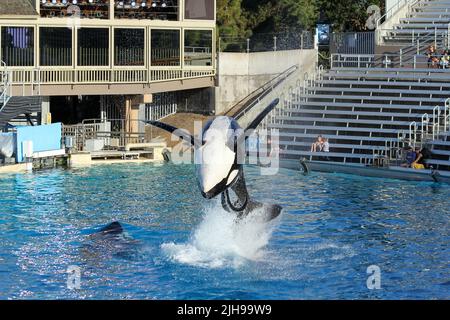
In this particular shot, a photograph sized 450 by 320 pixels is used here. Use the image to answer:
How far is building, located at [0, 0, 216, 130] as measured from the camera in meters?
36.6

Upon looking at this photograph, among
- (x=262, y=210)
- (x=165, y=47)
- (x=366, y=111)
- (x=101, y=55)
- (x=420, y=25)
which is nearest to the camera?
(x=262, y=210)

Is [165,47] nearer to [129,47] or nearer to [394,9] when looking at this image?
[129,47]

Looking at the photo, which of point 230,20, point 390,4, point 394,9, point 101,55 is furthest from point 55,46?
point 394,9

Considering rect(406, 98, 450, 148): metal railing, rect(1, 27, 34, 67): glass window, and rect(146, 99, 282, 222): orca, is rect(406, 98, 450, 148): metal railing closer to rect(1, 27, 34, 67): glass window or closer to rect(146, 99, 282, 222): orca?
rect(1, 27, 34, 67): glass window

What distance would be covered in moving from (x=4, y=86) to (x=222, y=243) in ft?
58.6

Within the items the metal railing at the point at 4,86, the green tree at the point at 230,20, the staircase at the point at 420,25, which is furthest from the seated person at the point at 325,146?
the green tree at the point at 230,20

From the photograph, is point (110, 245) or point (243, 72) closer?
point (110, 245)

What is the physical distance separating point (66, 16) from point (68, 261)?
67.6ft

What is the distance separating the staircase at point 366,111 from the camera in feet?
108

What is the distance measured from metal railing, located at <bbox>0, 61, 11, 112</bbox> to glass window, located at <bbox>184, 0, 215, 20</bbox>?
26.0ft

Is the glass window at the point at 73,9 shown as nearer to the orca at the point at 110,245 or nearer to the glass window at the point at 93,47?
the glass window at the point at 93,47

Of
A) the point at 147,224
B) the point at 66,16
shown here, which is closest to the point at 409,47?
the point at 66,16

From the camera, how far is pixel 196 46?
4081 cm

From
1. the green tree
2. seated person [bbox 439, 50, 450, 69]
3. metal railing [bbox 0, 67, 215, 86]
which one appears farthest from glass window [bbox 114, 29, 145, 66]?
seated person [bbox 439, 50, 450, 69]
